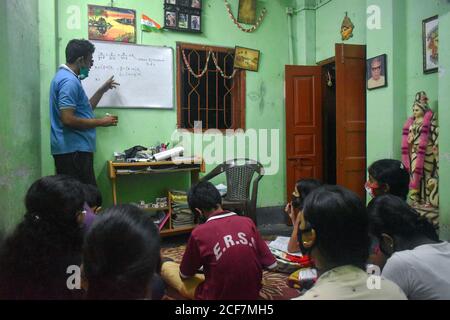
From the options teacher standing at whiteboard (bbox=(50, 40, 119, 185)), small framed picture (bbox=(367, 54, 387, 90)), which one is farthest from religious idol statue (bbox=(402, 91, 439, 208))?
teacher standing at whiteboard (bbox=(50, 40, 119, 185))

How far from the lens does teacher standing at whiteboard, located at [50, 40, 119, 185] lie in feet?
8.48

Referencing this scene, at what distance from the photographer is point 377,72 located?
3586mm

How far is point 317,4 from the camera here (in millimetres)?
4520

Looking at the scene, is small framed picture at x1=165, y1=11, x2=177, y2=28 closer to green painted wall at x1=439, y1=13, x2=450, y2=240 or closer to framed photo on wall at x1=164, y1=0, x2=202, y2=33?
framed photo on wall at x1=164, y1=0, x2=202, y2=33

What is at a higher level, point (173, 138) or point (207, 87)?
point (207, 87)

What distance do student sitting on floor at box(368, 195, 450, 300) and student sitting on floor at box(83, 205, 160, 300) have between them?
30.1 inches

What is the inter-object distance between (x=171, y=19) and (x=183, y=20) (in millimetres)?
135

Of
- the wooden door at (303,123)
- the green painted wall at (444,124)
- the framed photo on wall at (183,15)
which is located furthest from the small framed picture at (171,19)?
the green painted wall at (444,124)

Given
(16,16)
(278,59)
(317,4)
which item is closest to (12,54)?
(16,16)

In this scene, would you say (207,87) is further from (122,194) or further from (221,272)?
(221,272)

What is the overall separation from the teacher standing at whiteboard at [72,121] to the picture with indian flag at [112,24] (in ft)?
3.53

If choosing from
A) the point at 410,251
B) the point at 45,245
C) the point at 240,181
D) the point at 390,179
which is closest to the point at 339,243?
the point at 410,251

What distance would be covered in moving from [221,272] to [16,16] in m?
2.11

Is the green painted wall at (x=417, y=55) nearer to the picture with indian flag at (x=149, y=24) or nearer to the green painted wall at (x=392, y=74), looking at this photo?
the green painted wall at (x=392, y=74)
